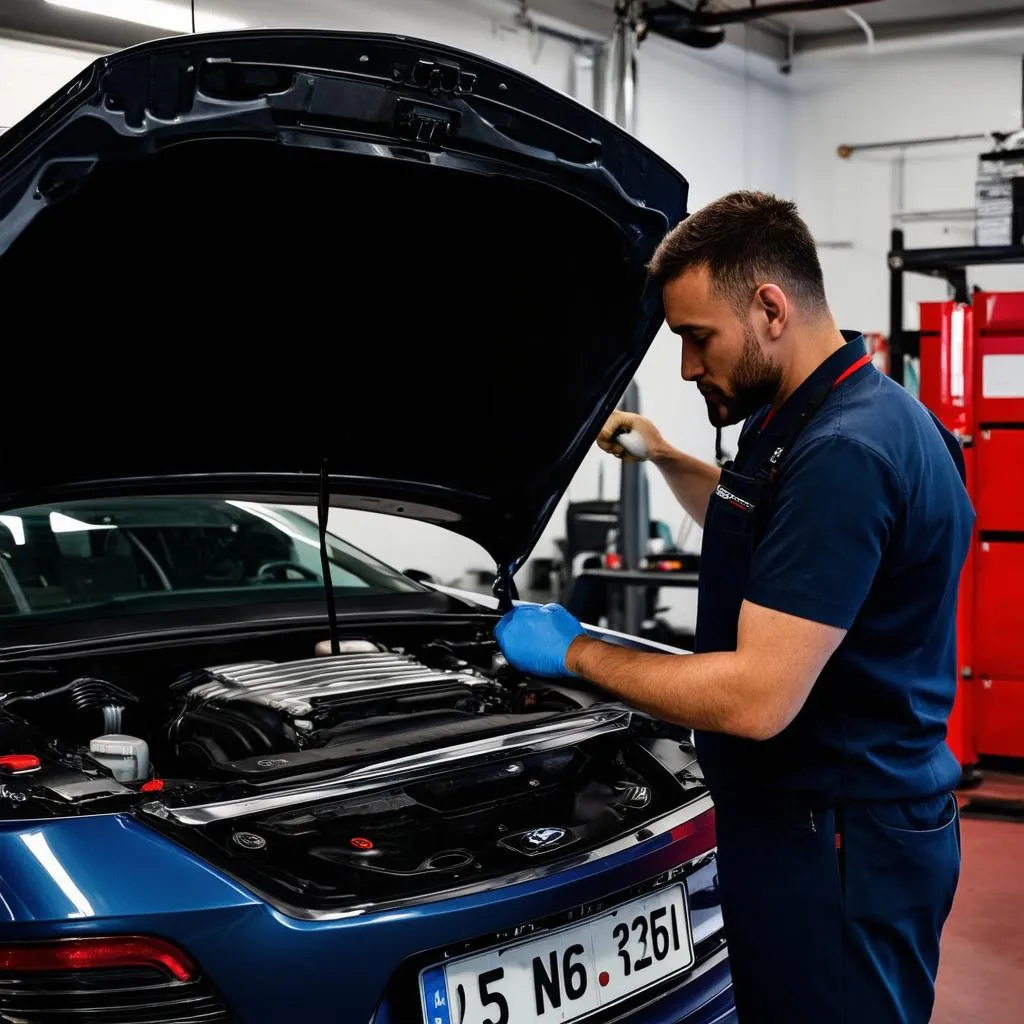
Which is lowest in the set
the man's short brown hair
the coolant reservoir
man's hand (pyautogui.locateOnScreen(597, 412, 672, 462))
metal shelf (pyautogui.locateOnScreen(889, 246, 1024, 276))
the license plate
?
the license plate

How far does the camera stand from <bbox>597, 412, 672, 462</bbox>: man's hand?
2.24m

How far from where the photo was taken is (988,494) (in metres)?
4.87

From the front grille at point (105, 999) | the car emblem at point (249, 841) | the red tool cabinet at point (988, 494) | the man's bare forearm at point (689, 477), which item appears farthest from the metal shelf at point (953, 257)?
the front grille at point (105, 999)

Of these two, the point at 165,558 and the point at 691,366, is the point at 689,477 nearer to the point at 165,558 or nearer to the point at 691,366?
the point at 691,366

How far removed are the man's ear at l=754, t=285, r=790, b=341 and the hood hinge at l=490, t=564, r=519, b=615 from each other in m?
1.01

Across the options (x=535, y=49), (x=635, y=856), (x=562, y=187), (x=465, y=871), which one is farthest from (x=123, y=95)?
(x=535, y=49)

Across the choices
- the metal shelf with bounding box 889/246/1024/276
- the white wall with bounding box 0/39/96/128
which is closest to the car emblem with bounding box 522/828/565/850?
the metal shelf with bounding box 889/246/1024/276

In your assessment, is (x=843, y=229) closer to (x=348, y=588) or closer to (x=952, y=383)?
(x=952, y=383)

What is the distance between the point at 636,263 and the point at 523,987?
3.66 ft

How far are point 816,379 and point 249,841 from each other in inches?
35.0

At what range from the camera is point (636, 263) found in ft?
6.57

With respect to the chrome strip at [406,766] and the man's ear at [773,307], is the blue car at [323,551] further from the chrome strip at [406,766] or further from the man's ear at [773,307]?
the man's ear at [773,307]

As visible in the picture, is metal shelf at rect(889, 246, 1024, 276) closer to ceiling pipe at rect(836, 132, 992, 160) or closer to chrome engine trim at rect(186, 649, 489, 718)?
chrome engine trim at rect(186, 649, 489, 718)

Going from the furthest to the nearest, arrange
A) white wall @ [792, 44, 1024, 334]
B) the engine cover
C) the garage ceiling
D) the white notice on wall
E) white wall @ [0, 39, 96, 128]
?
1. white wall @ [792, 44, 1024, 334]
2. the garage ceiling
3. the white notice on wall
4. white wall @ [0, 39, 96, 128]
5. the engine cover
